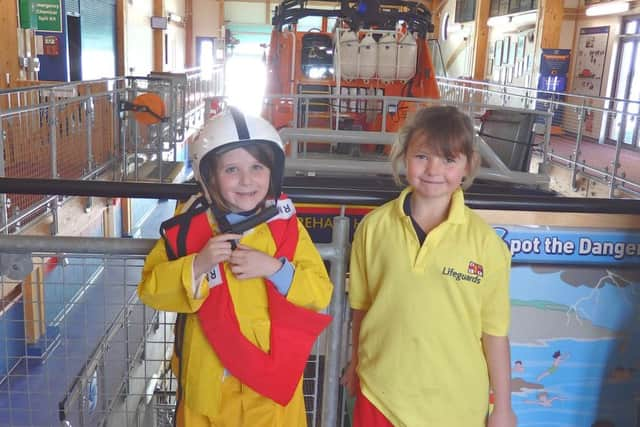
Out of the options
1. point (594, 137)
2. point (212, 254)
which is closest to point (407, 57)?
point (594, 137)

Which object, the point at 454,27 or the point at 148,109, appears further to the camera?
the point at 454,27

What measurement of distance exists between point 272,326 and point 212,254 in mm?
257

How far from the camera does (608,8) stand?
43.1ft

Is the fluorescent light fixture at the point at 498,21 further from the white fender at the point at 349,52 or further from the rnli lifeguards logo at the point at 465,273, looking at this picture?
the rnli lifeguards logo at the point at 465,273

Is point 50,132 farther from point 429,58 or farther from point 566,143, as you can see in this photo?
point 566,143

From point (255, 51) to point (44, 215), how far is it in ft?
65.4

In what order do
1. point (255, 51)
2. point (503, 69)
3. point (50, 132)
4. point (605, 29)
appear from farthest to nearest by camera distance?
point (255, 51) < point (503, 69) < point (605, 29) < point (50, 132)

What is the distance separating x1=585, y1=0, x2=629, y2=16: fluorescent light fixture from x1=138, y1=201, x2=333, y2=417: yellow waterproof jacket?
1309 cm

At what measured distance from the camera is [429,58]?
8625 millimetres

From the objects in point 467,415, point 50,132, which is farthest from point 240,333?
point 50,132

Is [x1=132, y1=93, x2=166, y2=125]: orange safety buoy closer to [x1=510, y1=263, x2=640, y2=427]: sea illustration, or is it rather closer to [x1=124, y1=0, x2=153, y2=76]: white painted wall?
[x1=124, y1=0, x2=153, y2=76]: white painted wall

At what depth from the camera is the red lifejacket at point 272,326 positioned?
165 cm

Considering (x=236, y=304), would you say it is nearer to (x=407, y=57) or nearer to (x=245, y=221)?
(x=245, y=221)

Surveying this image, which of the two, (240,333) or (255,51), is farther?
(255,51)
